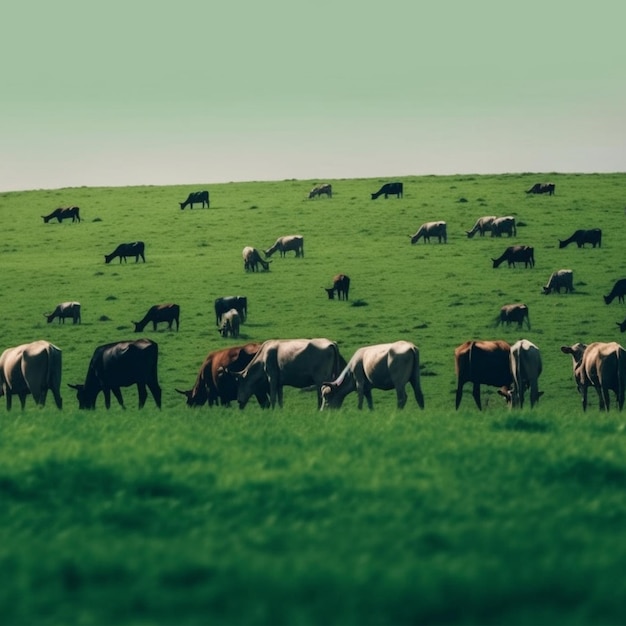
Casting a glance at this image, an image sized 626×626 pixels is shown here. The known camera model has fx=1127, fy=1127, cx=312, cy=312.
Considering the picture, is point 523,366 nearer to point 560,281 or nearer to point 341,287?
point 560,281

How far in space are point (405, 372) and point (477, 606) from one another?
2064 centimetres

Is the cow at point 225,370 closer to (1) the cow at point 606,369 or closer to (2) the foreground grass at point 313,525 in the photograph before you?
(1) the cow at point 606,369

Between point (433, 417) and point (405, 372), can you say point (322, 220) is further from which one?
point (433, 417)

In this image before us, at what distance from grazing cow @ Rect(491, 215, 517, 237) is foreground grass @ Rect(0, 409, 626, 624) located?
50.2m

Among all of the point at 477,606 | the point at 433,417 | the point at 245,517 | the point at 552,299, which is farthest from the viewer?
the point at 552,299

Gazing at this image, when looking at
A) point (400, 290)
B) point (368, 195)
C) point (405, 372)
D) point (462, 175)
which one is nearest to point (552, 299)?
point (400, 290)

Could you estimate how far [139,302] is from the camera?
4994 cm

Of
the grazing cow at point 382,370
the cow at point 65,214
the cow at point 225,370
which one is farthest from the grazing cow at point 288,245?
the grazing cow at point 382,370

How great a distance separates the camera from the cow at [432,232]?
207 ft

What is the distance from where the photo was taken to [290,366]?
27719 millimetres

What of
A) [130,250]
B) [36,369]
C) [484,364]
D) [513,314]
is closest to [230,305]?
[513,314]

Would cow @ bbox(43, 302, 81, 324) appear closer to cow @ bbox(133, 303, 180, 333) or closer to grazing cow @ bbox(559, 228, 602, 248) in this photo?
cow @ bbox(133, 303, 180, 333)

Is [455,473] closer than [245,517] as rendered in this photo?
No

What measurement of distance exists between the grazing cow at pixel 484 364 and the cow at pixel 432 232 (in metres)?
32.4
